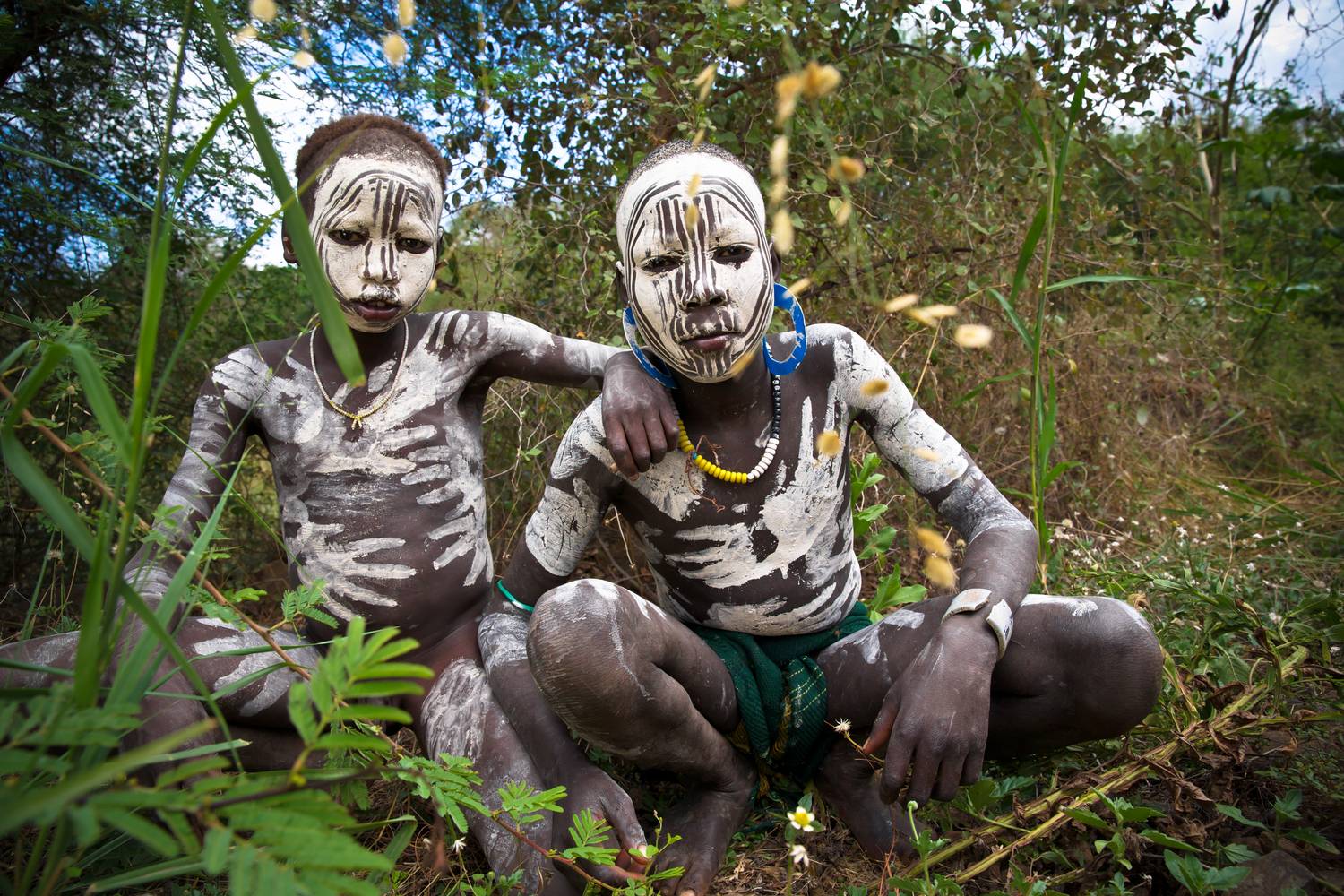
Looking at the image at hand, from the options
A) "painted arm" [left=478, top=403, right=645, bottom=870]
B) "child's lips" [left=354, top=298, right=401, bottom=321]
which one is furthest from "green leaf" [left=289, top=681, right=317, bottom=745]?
"child's lips" [left=354, top=298, right=401, bottom=321]

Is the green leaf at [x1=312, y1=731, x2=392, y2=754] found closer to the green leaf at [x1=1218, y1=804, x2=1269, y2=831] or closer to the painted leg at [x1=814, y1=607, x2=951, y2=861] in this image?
the painted leg at [x1=814, y1=607, x2=951, y2=861]

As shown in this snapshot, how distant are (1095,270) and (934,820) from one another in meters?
2.28

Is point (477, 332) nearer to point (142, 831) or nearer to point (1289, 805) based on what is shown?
point (142, 831)

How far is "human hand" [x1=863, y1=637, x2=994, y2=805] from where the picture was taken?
136cm

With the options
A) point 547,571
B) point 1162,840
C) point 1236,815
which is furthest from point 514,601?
point 1236,815

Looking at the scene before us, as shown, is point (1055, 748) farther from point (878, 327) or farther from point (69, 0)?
point (69, 0)

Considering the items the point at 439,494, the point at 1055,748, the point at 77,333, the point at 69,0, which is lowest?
the point at 1055,748

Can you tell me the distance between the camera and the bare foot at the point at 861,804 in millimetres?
1573

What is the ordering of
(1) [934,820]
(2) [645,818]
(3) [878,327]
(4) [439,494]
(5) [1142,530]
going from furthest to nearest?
(5) [1142,530]
(3) [878,327]
(4) [439,494]
(2) [645,818]
(1) [934,820]

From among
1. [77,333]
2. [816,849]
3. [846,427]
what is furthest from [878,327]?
[77,333]

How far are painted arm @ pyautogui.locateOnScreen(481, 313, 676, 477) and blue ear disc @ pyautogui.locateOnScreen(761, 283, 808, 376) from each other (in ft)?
0.80

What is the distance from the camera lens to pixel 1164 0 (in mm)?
2939

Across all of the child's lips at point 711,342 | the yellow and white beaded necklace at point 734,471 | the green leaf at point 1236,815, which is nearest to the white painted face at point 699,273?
the child's lips at point 711,342

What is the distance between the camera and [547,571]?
1.81m
